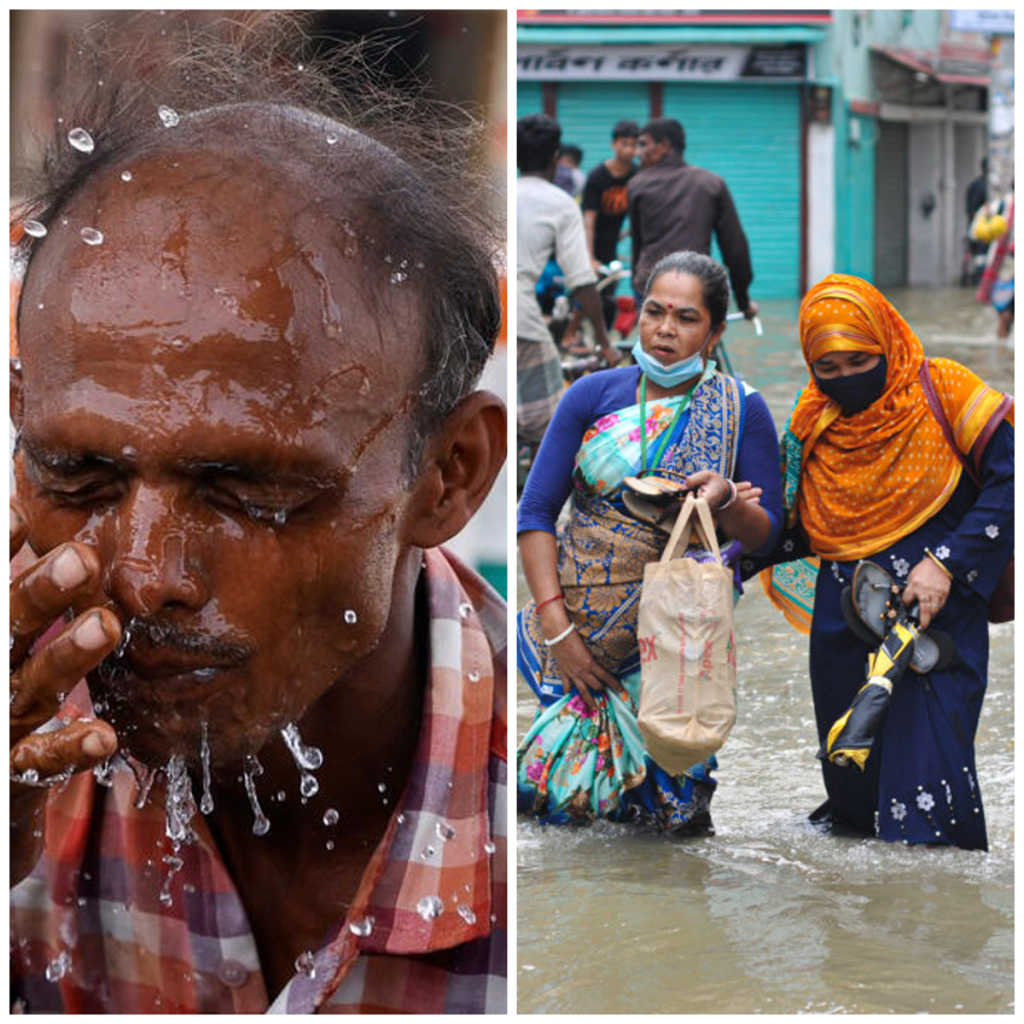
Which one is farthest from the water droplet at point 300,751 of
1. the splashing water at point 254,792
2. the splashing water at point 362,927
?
the splashing water at point 362,927

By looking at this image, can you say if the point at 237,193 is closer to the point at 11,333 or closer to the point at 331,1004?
the point at 11,333

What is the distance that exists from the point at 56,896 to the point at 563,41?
17.1 meters

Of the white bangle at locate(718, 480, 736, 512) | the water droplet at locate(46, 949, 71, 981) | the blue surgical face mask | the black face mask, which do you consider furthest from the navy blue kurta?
the water droplet at locate(46, 949, 71, 981)

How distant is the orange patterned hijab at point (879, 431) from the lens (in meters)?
3.89

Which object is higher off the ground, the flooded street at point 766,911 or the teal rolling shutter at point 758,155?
the teal rolling shutter at point 758,155

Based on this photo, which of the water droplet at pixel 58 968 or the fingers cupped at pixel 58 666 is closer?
the fingers cupped at pixel 58 666

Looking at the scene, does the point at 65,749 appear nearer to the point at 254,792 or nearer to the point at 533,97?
the point at 254,792

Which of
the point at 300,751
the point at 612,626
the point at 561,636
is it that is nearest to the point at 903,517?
the point at 612,626

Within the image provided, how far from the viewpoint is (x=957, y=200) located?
1040 inches

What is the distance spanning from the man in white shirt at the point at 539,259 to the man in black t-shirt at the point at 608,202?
270cm

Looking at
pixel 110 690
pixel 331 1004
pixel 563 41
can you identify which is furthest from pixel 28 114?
pixel 563 41

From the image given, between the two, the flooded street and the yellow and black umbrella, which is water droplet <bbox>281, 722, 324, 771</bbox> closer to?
the flooded street

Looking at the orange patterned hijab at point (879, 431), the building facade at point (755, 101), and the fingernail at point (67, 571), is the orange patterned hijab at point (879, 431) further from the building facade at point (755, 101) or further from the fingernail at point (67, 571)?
the building facade at point (755, 101)

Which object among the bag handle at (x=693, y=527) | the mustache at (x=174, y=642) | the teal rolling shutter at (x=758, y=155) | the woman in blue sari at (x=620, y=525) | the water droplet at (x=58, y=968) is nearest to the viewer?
the mustache at (x=174, y=642)
